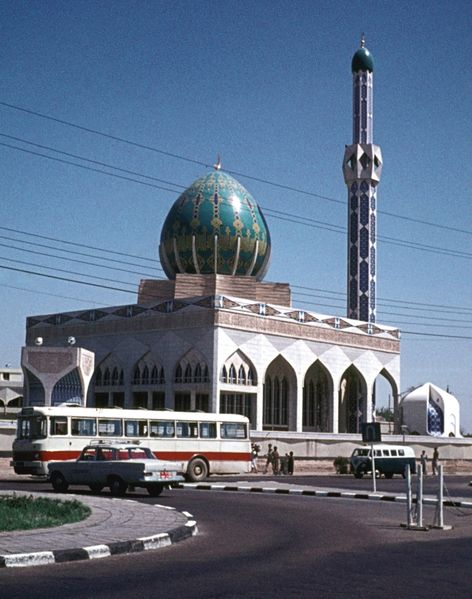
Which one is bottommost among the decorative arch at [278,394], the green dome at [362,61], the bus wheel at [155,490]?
the bus wheel at [155,490]

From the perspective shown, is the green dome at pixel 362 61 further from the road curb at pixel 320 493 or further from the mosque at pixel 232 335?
the road curb at pixel 320 493

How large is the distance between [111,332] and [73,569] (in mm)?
43422

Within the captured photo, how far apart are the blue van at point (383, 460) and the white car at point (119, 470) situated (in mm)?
18296

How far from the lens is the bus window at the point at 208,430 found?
96.9 feet

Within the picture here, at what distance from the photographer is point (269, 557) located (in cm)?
1038

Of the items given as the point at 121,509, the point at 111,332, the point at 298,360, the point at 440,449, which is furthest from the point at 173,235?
the point at 121,509

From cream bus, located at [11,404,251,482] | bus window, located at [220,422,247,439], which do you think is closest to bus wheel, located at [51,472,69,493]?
cream bus, located at [11,404,251,482]

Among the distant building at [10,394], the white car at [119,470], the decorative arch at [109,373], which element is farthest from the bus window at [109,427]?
the distant building at [10,394]

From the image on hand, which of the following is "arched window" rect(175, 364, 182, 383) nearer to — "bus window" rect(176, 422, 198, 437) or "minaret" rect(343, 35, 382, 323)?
"minaret" rect(343, 35, 382, 323)

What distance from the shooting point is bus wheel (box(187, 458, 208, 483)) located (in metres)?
29.0

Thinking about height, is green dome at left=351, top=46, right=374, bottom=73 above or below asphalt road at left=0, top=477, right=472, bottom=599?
above

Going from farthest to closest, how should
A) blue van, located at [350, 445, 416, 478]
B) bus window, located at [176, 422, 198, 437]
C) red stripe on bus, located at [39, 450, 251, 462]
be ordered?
blue van, located at [350, 445, 416, 478]
bus window, located at [176, 422, 198, 437]
red stripe on bus, located at [39, 450, 251, 462]

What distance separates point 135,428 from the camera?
28.1m

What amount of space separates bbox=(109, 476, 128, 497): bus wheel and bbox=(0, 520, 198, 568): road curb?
8.16m
